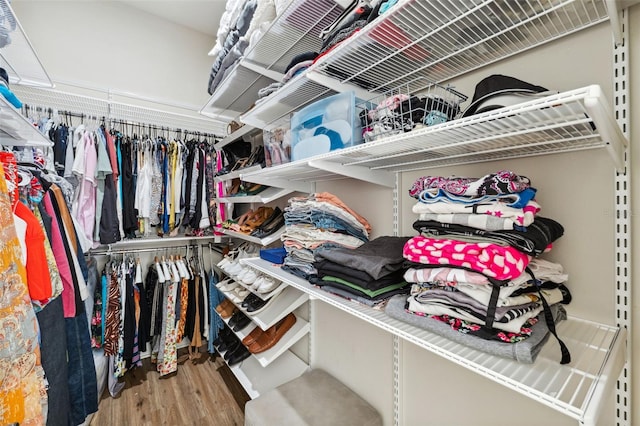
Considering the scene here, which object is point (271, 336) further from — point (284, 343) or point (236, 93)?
point (236, 93)

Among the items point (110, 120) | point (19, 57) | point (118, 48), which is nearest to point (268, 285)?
point (19, 57)

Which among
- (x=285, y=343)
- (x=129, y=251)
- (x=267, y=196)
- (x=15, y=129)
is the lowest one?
(x=285, y=343)

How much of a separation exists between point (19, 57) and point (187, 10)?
1.42 m

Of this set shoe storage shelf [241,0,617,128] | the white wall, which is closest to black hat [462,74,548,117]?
shoe storage shelf [241,0,617,128]

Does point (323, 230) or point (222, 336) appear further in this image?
point (222, 336)

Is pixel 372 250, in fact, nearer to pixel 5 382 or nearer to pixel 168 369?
pixel 5 382

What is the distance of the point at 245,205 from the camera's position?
2.58 meters

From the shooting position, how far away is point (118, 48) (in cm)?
236

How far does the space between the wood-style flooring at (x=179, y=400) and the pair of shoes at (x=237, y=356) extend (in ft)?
0.65

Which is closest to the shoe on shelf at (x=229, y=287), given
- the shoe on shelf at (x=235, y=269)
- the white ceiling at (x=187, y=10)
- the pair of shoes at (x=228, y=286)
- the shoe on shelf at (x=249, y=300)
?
the pair of shoes at (x=228, y=286)

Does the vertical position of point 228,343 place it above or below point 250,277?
below

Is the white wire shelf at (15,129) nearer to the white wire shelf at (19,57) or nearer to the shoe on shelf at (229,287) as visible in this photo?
the white wire shelf at (19,57)

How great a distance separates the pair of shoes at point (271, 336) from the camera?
5.27 feet

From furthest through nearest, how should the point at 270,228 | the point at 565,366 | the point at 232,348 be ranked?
the point at 232,348, the point at 270,228, the point at 565,366
